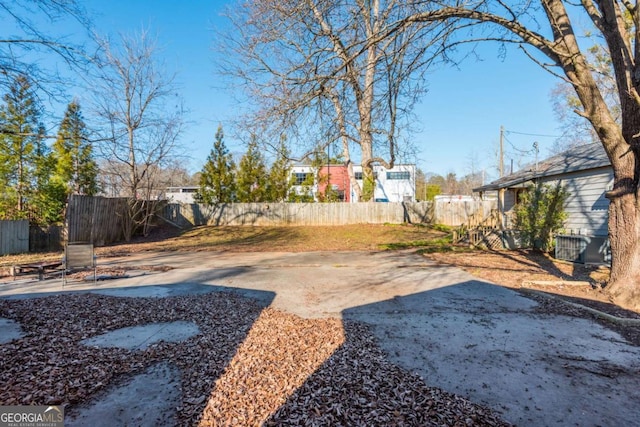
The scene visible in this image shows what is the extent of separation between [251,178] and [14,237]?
13350 millimetres

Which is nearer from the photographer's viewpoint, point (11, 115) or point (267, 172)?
point (11, 115)

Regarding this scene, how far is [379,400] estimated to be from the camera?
2311 mm

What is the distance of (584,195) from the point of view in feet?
32.5

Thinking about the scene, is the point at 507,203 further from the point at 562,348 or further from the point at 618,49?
the point at 562,348

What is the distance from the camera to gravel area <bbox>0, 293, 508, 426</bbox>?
2.16 metres

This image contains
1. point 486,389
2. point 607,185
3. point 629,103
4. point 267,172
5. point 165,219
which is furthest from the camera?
point 267,172

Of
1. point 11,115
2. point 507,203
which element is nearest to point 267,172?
point 11,115

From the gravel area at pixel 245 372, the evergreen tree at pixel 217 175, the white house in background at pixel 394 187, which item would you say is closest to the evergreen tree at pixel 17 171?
the evergreen tree at pixel 217 175

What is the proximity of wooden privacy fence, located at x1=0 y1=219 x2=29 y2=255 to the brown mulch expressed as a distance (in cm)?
1453

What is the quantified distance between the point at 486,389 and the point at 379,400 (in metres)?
0.93

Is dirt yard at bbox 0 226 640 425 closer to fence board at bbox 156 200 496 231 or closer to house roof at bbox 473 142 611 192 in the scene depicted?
house roof at bbox 473 142 611 192

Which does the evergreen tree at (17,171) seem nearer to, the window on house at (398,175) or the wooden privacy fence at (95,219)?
the wooden privacy fence at (95,219)

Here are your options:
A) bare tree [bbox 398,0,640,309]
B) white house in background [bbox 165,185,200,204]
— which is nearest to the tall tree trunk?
bare tree [bbox 398,0,640,309]

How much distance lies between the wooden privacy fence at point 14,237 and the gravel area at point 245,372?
969cm
